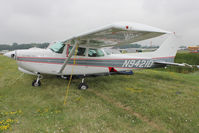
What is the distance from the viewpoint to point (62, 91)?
4770mm

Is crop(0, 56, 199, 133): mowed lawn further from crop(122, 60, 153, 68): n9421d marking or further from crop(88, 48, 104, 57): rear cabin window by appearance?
crop(122, 60, 153, 68): n9421d marking

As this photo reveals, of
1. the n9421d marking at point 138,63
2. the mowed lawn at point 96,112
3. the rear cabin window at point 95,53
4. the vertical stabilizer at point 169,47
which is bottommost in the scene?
the mowed lawn at point 96,112

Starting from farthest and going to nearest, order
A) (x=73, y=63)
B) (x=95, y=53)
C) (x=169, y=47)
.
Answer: (x=169, y=47)
(x=95, y=53)
(x=73, y=63)

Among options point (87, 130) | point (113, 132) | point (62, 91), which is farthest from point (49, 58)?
point (113, 132)

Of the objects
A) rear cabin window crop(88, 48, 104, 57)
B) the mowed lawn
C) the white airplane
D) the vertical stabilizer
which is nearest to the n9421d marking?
the white airplane

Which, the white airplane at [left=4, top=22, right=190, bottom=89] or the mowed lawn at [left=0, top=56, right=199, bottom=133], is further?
the white airplane at [left=4, top=22, right=190, bottom=89]

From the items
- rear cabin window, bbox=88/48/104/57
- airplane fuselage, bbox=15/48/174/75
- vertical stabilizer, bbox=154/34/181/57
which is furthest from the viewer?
vertical stabilizer, bbox=154/34/181/57

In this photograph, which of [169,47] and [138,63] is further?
[169,47]

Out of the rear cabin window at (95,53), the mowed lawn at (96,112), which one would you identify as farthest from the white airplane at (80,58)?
the mowed lawn at (96,112)

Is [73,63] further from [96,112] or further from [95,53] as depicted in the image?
[96,112]

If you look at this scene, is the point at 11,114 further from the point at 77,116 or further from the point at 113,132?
the point at 113,132

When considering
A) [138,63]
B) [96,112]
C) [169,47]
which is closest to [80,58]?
[96,112]

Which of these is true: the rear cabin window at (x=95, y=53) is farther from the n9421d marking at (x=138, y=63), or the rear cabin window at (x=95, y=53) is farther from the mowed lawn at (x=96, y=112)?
the mowed lawn at (x=96, y=112)

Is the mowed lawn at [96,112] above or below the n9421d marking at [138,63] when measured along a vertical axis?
below
